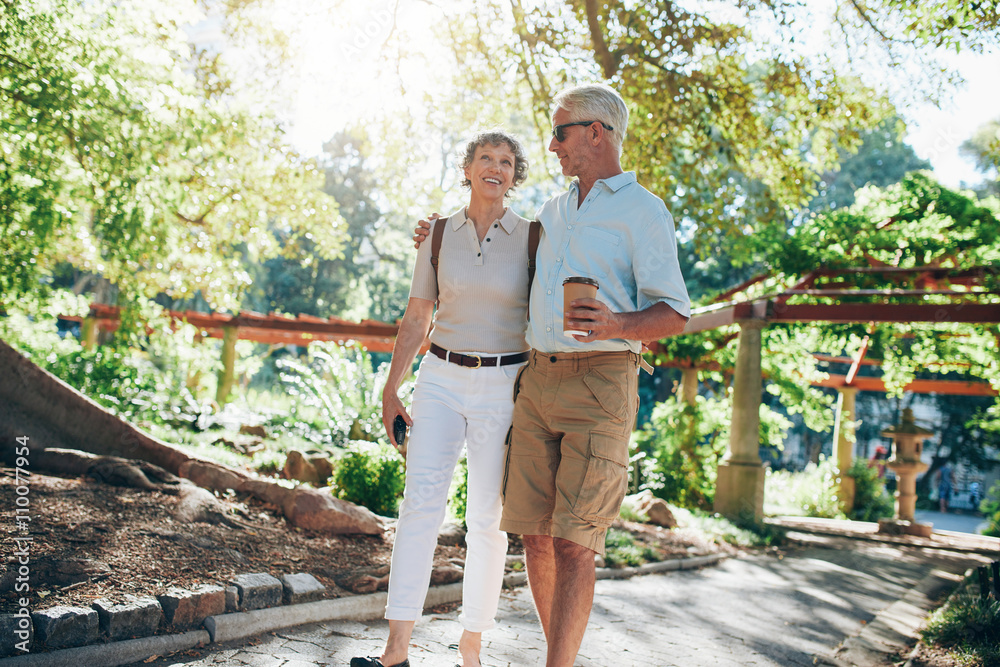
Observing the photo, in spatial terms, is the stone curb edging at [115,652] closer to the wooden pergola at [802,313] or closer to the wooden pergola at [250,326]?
the wooden pergola at [802,313]

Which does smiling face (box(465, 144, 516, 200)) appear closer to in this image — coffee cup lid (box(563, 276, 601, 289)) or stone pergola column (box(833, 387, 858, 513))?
coffee cup lid (box(563, 276, 601, 289))

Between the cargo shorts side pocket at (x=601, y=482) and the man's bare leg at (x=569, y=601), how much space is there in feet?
0.40

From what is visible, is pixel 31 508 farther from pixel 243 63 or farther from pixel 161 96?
pixel 243 63

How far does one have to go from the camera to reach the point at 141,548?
3.63m

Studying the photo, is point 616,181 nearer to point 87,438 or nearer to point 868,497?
point 87,438

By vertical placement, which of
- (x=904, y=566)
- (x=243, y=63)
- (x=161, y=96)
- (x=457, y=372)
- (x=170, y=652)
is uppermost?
(x=243, y=63)

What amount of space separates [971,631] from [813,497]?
12101 millimetres

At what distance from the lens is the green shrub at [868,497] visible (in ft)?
51.1

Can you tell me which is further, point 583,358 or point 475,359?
point 475,359

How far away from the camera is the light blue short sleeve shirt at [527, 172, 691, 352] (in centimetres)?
253

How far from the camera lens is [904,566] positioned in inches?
344

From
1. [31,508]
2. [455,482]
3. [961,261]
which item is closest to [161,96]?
[31,508]

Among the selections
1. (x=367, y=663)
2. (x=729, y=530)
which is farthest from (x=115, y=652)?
(x=729, y=530)

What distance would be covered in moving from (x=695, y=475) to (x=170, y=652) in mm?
10770
